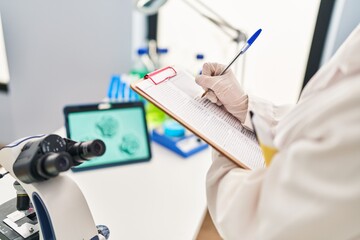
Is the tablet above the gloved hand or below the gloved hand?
below

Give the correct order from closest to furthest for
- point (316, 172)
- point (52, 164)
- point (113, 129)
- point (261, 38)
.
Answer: point (316, 172) → point (52, 164) → point (113, 129) → point (261, 38)

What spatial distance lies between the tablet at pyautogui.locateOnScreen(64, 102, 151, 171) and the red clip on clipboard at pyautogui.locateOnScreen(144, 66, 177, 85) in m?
0.46

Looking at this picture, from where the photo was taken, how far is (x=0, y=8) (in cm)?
140

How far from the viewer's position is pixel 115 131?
1176 mm

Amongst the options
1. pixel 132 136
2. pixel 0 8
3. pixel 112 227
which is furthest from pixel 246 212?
pixel 0 8

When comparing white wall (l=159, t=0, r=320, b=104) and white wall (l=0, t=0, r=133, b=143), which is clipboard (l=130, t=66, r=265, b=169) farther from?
white wall (l=0, t=0, r=133, b=143)

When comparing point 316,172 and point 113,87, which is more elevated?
point 316,172

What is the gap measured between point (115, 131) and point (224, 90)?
0.57 meters

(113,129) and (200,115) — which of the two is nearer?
(200,115)

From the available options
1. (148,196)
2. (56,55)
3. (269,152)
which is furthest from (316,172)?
(56,55)

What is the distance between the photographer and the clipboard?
0.62m

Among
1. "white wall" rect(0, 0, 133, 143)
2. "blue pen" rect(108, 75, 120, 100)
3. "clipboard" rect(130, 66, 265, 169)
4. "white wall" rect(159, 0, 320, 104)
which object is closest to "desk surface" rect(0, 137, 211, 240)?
"clipboard" rect(130, 66, 265, 169)

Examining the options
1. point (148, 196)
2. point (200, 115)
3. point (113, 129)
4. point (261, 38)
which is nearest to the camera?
point (200, 115)

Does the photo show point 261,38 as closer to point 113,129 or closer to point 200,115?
point 113,129
